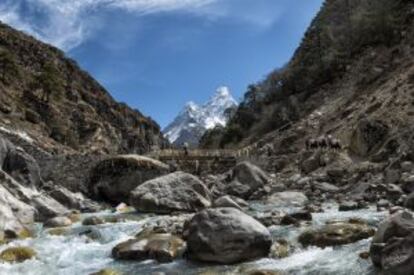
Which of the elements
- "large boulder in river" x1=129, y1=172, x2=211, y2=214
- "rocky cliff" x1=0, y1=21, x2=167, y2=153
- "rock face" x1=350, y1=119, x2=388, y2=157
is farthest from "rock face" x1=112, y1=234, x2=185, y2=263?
"rocky cliff" x1=0, y1=21, x2=167, y2=153

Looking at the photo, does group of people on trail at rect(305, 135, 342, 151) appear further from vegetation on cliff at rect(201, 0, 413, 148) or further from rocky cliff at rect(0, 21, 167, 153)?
rocky cliff at rect(0, 21, 167, 153)

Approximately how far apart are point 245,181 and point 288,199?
6.61 meters

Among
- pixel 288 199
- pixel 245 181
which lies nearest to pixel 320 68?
pixel 245 181

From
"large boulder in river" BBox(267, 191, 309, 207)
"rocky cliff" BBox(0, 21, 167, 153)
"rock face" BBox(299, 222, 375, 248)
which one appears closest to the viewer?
"rock face" BBox(299, 222, 375, 248)

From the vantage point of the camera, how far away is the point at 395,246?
13.7 meters

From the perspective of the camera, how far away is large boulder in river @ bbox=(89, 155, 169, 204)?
39062mm

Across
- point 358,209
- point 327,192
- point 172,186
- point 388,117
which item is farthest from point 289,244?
point 388,117

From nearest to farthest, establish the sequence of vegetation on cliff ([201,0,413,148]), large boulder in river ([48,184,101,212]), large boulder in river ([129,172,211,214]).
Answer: large boulder in river ([129,172,211,214]) → large boulder in river ([48,184,101,212]) → vegetation on cliff ([201,0,413,148])

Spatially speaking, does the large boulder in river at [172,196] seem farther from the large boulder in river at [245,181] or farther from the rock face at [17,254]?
the rock face at [17,254]

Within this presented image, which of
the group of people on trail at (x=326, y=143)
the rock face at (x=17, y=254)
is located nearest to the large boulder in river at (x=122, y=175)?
the group of people on trail at (x=326, y=143)

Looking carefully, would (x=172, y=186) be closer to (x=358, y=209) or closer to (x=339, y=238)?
(x=358, y=209)

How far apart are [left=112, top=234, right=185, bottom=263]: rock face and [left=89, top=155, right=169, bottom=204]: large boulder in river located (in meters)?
19.1

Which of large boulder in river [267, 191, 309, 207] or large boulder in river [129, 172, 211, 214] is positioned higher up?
large boulder in river [129, 172, 211, 214]

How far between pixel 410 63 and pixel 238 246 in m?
40.1
